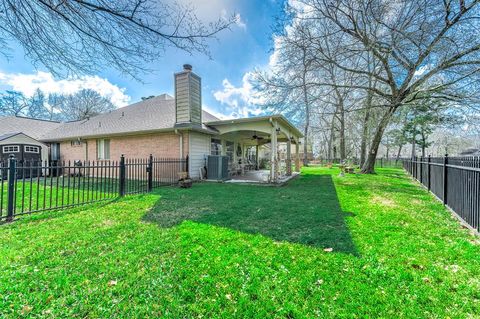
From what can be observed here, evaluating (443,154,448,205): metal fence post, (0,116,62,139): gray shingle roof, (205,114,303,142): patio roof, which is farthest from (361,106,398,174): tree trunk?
(0,116,62,139): gray shingle roof

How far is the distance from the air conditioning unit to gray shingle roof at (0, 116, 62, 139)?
15206 mm

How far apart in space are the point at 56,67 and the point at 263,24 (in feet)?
25.1

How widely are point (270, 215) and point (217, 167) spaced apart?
642cm

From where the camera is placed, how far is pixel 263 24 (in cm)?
891

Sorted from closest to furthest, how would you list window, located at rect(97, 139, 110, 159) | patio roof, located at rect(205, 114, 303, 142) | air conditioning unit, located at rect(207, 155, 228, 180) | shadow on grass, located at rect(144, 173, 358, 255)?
shadow on grass, located at rect(144, 173, 358, 255) → patio roof, located at rect(205, 114, 303, 142) → air conditioning unit, located at rect(207, 155, 228, 180) → window, located at rect(97, 139, 110, 159)

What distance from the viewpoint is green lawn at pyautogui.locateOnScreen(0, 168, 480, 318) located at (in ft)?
6.88

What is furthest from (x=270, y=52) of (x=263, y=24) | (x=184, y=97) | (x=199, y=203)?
(x=199, y=203)

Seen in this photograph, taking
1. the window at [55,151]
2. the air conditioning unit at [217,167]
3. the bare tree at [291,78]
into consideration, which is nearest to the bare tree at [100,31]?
the bare tree at [291,78]

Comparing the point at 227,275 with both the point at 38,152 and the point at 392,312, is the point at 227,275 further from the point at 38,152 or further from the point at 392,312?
the point at 38,152

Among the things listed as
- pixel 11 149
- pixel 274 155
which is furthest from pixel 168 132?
pixel 11 149

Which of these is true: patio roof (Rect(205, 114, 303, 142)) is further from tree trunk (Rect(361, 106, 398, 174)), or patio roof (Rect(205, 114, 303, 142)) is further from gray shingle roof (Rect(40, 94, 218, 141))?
tree trunk (Rect(361, 106, 398, 174))

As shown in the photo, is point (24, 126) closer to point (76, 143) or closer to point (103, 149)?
point (76, 143)

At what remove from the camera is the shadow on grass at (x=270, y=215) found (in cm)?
384

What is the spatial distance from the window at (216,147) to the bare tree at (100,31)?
849cm
